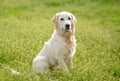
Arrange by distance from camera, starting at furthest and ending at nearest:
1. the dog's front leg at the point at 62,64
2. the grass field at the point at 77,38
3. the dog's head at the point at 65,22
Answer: the dog's head at the point at 65,22, the dog's front leg at the point at 62,64, the grass field at the point at 77,38

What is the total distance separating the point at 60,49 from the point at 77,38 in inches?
272

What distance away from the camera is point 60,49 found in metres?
10.1

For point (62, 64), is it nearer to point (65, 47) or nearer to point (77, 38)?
point (65, 47)

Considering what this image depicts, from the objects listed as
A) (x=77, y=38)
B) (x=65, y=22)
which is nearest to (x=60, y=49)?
(x=65, y=22)

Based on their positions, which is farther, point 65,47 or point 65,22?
point 65,22

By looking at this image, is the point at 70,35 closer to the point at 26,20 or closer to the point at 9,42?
the point at 9,42

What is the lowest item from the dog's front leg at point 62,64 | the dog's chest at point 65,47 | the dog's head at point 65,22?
the dog's front leg at point 62,64

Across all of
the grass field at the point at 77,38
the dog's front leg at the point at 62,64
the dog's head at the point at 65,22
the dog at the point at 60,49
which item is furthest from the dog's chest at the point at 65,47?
the grass field at the point at 77,38

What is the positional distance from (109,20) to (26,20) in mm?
5107

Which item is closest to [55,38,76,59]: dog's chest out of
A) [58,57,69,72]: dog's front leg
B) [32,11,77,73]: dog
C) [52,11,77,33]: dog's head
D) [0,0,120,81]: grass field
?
[32,11,77,73]: dog

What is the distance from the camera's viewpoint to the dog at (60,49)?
10.1 meters

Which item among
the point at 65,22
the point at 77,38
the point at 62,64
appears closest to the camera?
the point at 62,64

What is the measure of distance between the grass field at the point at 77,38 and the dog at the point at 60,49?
0.32 metres

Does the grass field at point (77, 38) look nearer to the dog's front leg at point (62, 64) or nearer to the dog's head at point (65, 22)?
the dog's front leg at point (62, 64)
